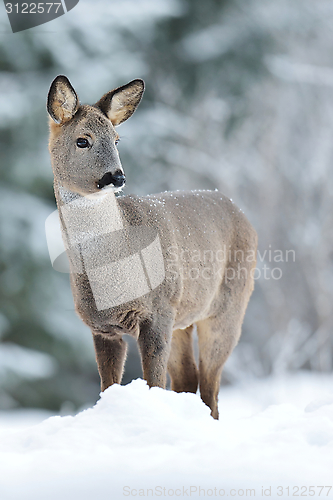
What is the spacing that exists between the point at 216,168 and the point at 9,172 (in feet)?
15.1

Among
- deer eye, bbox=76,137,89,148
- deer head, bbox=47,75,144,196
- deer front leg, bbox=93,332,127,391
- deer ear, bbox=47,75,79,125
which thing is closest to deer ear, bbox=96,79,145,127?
deer head, bbox=47,75,144,196

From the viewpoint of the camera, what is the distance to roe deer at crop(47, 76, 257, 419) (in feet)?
12.7

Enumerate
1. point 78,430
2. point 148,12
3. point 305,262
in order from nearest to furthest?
point 78,430 → point 148,12 → point 305,262

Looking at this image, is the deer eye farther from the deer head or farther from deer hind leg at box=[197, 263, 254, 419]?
deer hind leg at box=[197, 263, 254, 419]

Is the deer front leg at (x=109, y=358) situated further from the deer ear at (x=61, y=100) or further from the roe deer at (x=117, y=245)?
the deer ear at (x=61, y=100)

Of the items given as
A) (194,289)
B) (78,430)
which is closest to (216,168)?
(194,289)

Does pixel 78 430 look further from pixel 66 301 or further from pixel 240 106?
pixel 240 106

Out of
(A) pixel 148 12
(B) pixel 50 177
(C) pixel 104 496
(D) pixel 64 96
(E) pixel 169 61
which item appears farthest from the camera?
(E) pixel 169 61

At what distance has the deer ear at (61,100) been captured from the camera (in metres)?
3.92

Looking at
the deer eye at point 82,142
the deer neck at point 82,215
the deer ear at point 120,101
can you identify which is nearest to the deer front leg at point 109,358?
the deer neck at point 82,215

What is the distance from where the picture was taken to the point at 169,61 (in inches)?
490

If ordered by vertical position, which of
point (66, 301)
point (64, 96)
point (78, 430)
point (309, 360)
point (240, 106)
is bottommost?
point (309, 360)

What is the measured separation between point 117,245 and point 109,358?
0.89 meters

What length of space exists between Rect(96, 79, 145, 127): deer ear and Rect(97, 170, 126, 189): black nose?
0.62 m
